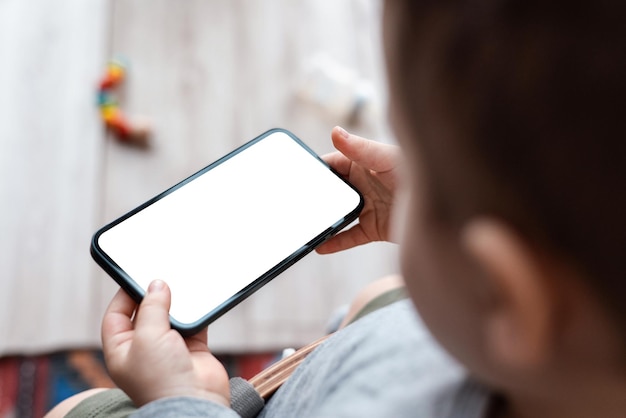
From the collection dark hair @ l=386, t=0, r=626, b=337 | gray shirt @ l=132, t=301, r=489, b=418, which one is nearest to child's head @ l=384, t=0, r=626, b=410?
dark hair @ l=386, t=0, r=626, b=337

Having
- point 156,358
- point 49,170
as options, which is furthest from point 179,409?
point 49,170

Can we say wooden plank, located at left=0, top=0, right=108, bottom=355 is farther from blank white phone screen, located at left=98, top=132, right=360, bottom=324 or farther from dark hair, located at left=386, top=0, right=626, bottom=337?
dark hair, located at left=386, top=0, right=626, bottom=337

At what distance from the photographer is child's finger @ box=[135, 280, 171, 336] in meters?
0.44

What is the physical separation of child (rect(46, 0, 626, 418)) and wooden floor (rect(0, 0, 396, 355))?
0.60 metres

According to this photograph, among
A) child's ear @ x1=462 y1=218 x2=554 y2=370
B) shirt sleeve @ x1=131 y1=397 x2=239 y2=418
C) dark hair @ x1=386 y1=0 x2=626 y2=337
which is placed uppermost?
dark hair @ x1=386 y1=0 x2=626 y2=337

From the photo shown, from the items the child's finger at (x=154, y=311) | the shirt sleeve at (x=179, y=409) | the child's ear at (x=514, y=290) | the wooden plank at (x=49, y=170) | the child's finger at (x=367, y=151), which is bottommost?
the wooden plank at (x=49, y=170)

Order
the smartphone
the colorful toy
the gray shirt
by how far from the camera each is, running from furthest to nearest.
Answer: the colorful toy < the smartphone < the gray shirt

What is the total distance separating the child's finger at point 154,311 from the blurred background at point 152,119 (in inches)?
17.8

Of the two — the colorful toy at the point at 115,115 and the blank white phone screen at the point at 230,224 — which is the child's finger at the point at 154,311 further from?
the colorful toy at the point at 115,115

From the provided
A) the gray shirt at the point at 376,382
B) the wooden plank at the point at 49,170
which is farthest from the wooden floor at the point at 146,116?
the gray shirt at the point at 376,382

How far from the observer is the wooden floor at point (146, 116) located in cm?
93

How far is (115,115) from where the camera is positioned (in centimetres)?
107

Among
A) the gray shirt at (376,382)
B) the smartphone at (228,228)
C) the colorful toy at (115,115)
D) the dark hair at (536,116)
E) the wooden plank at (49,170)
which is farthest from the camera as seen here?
the colorful toy at (115,115)

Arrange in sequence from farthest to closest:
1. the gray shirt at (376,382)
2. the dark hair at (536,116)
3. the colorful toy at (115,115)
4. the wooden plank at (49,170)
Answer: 1. the colorful toy at (115,115)
2. the wooden plank at (49,170)
3. the gray shirt at (376,382)
4. the dark hair at (536,116)
